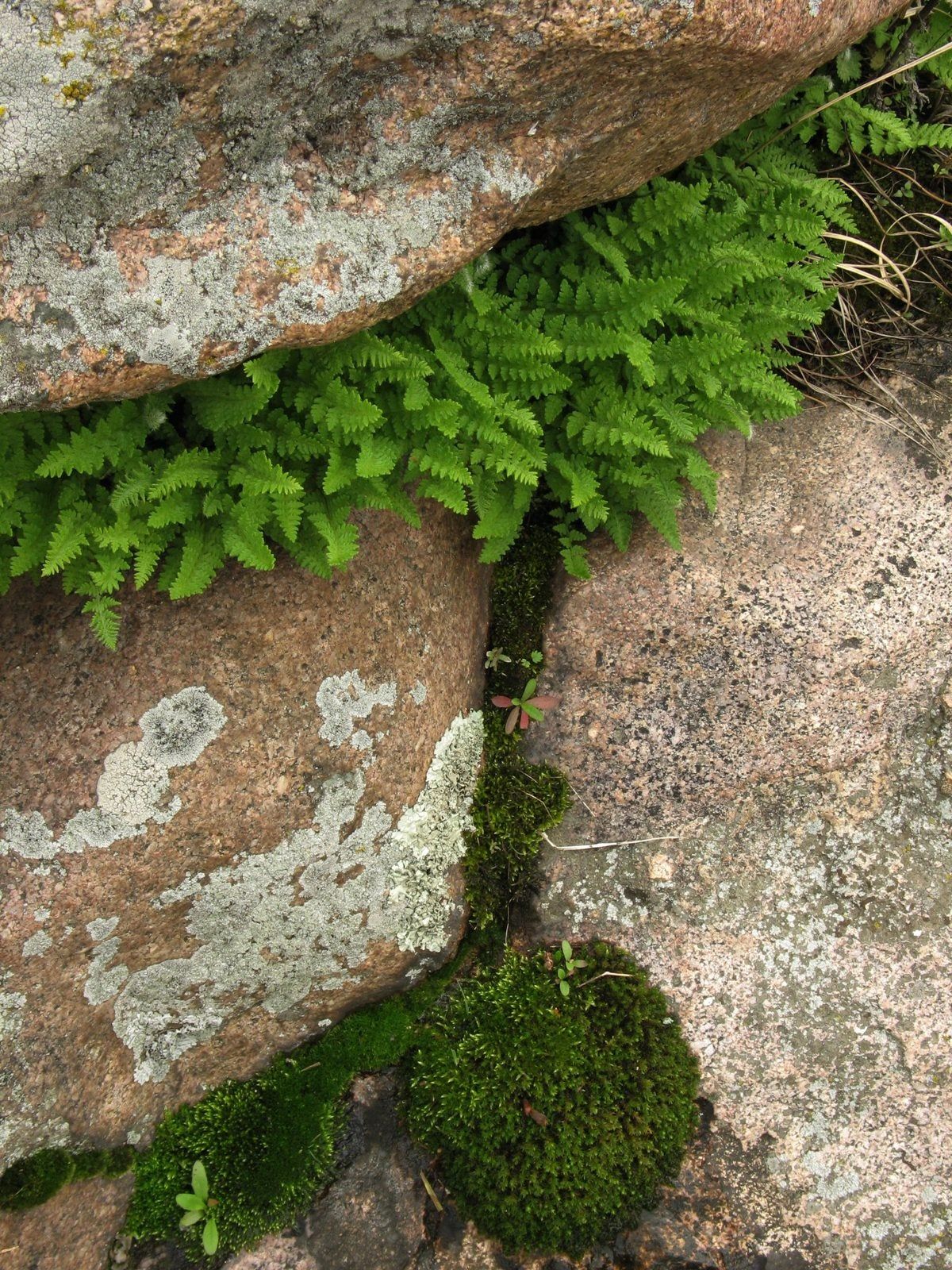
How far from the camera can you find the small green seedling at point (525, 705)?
234 inches

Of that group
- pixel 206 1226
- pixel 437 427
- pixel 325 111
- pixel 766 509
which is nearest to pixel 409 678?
pixel 437 427

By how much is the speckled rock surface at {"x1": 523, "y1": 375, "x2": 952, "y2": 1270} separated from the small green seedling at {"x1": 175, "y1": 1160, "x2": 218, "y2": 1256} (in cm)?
235

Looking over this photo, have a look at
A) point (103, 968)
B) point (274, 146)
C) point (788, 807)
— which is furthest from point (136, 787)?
point (788, 807)

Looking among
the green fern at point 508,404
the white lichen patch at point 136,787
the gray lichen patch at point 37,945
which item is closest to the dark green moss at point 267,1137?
the gray lichen patch at point 37,945

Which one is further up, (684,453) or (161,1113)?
(684,453)

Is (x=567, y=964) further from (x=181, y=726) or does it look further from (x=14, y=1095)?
(x=14, y=1095)

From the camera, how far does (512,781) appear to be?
19.4ft

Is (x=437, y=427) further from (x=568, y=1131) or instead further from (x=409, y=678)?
(x=568, y=1131)

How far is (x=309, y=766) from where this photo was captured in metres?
5.20

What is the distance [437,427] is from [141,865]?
280 centimetres

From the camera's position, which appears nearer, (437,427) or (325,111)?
(325,111)

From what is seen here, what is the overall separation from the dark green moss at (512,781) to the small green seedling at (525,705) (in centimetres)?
6

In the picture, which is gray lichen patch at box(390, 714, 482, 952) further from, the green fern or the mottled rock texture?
the mottled rock texture

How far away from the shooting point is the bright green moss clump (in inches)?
205
